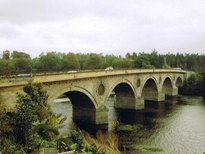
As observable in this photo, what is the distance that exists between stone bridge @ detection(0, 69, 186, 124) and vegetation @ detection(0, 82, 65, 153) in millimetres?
2586

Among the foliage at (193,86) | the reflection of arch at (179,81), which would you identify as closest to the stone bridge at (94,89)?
the foliage at (193,86)

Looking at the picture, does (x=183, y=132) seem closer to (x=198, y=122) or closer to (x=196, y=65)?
(x=198, y=122)

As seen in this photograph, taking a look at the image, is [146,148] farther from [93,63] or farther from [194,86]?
[93,63]

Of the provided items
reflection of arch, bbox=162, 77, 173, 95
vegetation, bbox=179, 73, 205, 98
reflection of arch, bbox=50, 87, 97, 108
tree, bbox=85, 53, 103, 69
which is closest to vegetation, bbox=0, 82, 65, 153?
reflection of arch, bbox=50, 87, 97, 108

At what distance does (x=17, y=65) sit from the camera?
88375 millimetres

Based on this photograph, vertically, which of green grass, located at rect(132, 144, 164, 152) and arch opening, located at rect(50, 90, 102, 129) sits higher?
arch opening, located at rect(50, 90, 102, 129)

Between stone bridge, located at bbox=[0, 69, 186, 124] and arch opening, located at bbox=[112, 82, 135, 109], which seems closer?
stone bridge, located at bbox=[0, 69, 186, 124]

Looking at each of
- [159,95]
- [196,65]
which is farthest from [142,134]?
[196,65]

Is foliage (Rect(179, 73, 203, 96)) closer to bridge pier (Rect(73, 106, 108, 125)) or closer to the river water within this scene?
the river water

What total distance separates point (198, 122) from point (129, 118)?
11.1m

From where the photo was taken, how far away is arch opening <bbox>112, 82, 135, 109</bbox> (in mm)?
62156

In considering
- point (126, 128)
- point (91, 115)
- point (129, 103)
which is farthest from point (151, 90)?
point (126, 128)

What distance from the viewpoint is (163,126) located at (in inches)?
1844

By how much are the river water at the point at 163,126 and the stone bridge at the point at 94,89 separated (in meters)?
2.52
